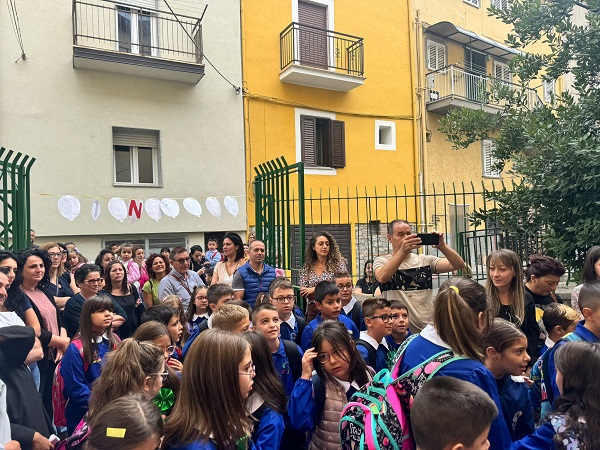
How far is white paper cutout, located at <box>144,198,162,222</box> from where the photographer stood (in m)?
10.2

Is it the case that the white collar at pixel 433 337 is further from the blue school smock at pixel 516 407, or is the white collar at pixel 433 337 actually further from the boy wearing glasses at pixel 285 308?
the boy wearing glasses at pixel 285 308

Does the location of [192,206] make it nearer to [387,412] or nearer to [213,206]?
[213,206]

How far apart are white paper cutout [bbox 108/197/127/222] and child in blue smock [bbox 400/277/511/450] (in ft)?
28.5

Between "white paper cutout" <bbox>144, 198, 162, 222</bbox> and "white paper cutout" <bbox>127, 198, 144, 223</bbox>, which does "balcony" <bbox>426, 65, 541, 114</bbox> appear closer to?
"white paper cutout" <bbox>144, 198, 162, 222</bbox>

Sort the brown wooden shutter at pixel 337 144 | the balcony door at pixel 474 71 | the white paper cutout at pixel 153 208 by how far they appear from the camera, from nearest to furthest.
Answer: the white paper cutout at pixel 153 208
the brown wooden shutter at pixel 337 144
the balcony door at pixel 474 71

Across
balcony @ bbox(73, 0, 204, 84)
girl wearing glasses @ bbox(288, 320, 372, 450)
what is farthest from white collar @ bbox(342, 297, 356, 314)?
balcony @ bbox(73, 0, 204, 84)

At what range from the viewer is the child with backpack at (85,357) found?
310 cm

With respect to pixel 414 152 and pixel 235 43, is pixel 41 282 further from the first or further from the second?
pixel 414 152

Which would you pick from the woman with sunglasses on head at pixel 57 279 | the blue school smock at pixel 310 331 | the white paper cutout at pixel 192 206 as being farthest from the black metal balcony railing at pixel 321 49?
the blue school smock at pixel 310 331

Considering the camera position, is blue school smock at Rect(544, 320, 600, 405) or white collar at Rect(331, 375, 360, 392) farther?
white collar at Rect(331, 375, 360, 392)

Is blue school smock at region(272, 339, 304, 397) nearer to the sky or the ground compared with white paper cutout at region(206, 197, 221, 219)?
nearer to the ground

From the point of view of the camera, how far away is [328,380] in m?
2.66

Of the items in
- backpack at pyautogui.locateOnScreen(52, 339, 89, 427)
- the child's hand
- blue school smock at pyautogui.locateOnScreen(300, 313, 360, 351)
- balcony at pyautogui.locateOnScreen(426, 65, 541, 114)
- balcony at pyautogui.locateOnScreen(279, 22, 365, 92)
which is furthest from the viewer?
balcony at pyautogui.locateOnScreen(426, 65, 541, 114)

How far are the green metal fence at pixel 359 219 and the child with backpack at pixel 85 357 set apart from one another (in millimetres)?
2219
